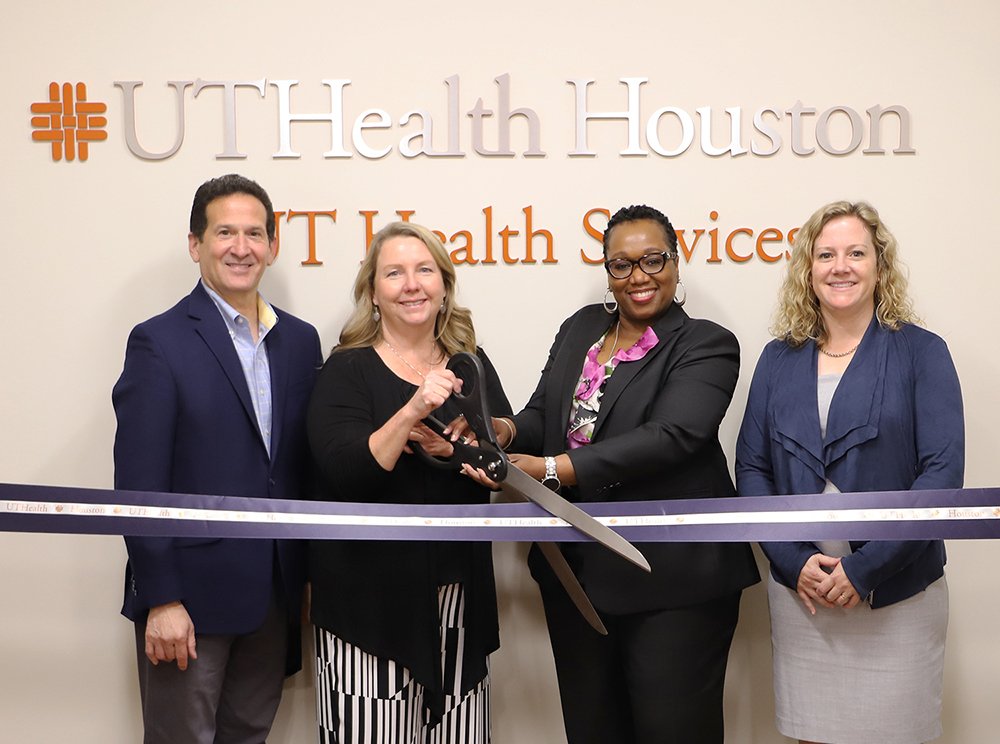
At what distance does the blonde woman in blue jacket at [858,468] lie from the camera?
7.72ft

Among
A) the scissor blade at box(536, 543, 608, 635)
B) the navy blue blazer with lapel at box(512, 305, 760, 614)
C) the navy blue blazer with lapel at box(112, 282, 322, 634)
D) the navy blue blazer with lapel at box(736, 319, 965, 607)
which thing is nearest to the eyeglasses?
the navy blue blazer with lapel at box(512, 305, 760, 614)

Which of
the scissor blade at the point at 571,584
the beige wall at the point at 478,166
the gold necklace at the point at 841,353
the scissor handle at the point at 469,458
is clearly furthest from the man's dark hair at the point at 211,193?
the gold necklace at the point at 841,353

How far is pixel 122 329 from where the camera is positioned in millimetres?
3004

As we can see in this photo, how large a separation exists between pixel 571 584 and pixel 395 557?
1.49ft

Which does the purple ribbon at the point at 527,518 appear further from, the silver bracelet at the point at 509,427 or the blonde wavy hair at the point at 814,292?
the blonde wavy hair at the point at 814,292

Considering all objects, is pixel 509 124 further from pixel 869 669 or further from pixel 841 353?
pixel 869 669

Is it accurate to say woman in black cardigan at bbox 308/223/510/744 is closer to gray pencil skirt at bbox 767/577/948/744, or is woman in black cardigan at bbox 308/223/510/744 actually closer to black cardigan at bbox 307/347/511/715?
black cardigan at bbox 307/347/511/715

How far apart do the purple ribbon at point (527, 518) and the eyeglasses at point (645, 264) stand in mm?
638

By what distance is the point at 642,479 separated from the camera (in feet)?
8.10

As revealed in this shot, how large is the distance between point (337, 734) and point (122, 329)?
1522mm

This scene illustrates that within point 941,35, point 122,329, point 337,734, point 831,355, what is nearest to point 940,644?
point 831,355

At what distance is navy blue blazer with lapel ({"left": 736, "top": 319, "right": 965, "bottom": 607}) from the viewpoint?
2314mm

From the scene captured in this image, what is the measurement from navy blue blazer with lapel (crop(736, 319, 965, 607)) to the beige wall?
0.62 m

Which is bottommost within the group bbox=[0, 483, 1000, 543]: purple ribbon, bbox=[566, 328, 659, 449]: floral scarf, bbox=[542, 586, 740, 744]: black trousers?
bbox=[542, 586, 740, 744]: black trousers
